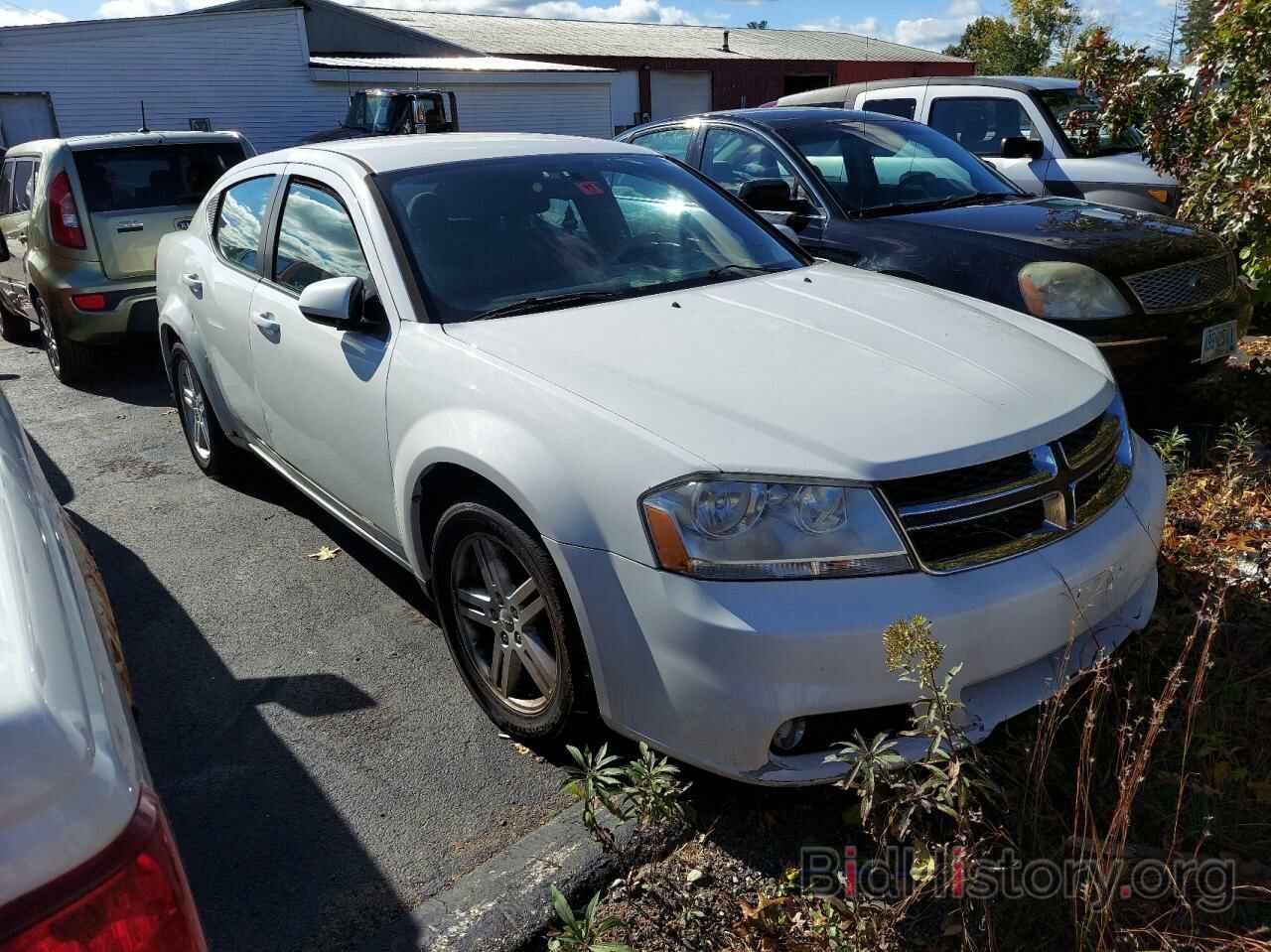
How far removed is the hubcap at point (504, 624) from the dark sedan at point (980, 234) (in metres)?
2.96

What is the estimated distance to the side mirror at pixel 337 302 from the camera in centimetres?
325

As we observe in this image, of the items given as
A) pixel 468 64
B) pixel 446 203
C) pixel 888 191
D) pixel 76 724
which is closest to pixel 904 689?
pixel 76 724

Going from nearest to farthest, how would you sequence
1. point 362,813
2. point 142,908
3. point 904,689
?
1. point 142,908
2. point 904,689
3. point 362,813

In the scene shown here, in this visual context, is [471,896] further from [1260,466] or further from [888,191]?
[888,191]

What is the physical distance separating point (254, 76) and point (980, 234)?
80.3 ft

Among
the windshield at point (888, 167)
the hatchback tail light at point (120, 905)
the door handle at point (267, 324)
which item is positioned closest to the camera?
the hatchback tail light at point (120, 905)

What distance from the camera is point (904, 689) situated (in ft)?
7.80

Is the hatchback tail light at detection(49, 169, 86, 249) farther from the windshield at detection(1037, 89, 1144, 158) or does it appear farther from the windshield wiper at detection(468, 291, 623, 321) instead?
the windshield at detection(1037, 89, 1144, 158)

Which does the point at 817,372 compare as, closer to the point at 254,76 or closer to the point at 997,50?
the point at 254,76

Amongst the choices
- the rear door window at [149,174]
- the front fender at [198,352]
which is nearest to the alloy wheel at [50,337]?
the rear door window at [149,174]

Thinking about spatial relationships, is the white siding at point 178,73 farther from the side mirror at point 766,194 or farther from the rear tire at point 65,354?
the side mirror at point 766,194

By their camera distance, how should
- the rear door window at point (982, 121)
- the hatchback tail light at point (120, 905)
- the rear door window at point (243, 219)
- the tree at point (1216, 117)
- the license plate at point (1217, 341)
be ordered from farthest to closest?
the rear door window at point (982, 121) → the license plate at point (1217, 341) → the tree at point (1216, 117) → the rear door window at point (243, 219) → the hatchback tail light at point (120, 905)

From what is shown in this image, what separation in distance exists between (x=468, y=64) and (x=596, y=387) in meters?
28.5

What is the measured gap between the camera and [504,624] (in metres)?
2.99
